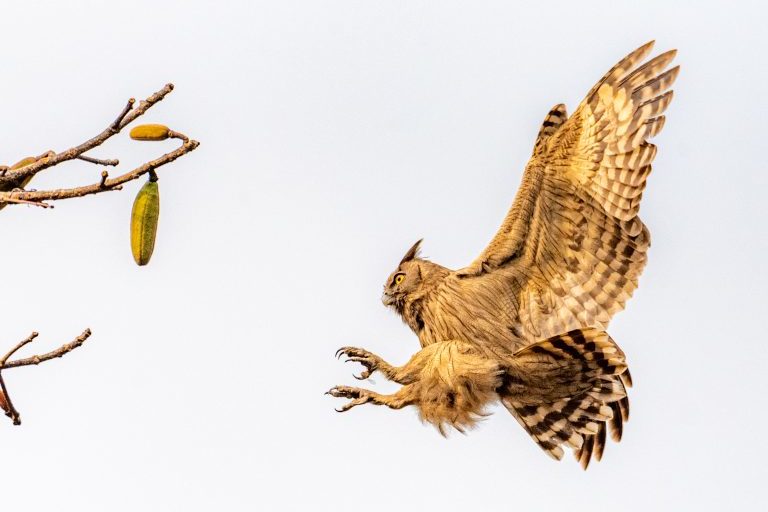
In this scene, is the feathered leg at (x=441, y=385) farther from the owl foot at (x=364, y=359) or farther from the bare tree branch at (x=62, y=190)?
the bare tree branch at (x=62, y=190)

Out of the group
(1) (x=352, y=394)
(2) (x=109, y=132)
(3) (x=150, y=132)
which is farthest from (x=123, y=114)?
(1) (x=352, y=394)

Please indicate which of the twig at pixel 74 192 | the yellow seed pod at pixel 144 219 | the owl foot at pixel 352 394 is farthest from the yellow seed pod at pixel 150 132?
the owl foot at pixel 352 394

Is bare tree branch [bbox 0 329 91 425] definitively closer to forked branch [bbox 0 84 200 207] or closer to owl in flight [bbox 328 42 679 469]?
forked branch [bbox 0 84 200 207]

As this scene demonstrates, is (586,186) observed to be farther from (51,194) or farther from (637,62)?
(51,194)

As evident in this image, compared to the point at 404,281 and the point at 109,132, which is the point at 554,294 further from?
the point at 109,132

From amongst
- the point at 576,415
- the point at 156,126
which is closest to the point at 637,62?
the point at 576,415

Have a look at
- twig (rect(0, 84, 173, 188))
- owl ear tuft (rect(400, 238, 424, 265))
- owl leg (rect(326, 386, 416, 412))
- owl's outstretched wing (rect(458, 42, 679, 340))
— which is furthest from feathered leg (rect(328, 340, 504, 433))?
twig (rect(0, 84, 173, 188))

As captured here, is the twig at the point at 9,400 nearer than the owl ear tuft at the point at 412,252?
Yes
